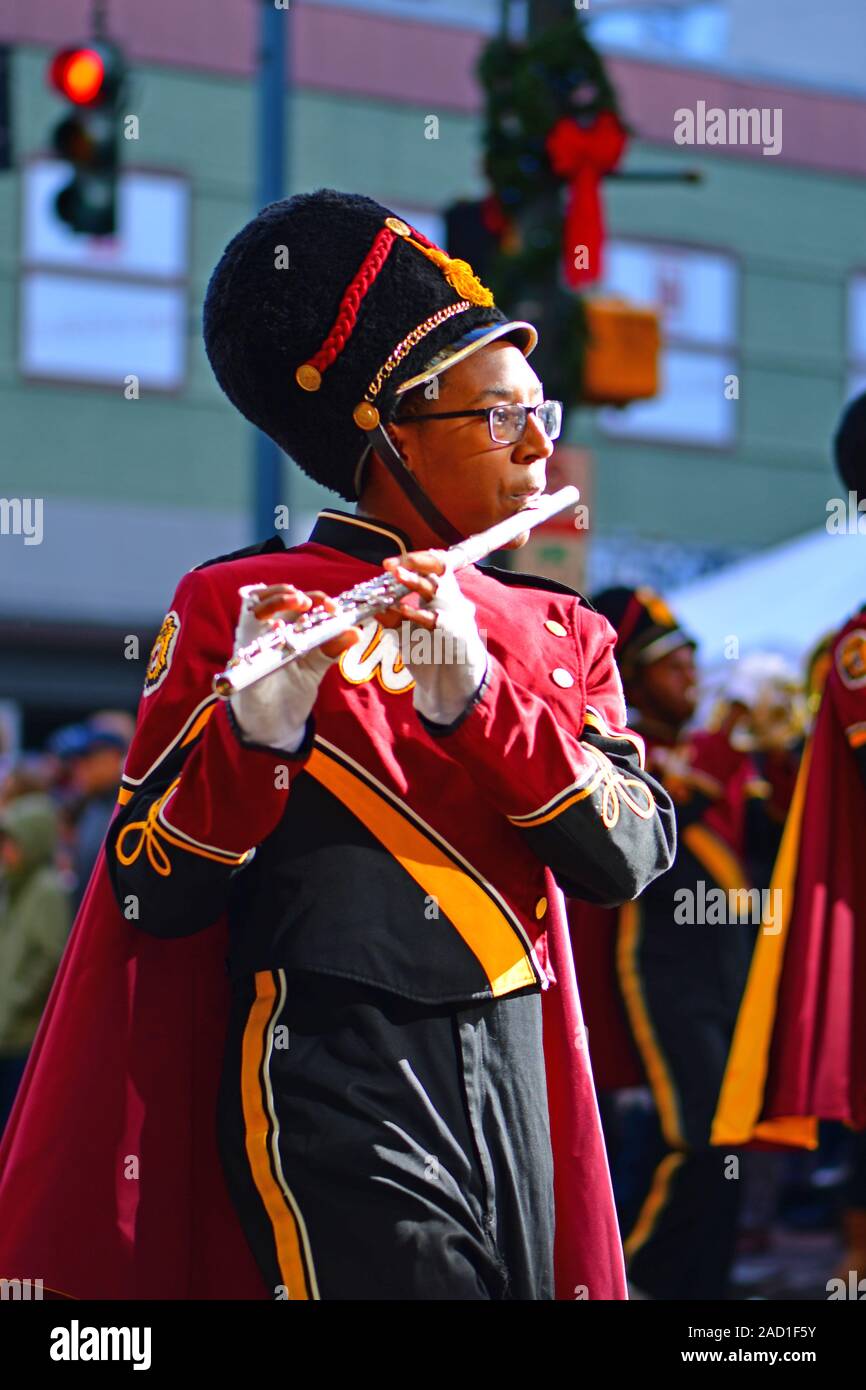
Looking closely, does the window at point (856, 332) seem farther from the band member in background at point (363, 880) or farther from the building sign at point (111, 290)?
Answer: the band member in background at point (363, 880)

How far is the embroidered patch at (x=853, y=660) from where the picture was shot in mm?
5086

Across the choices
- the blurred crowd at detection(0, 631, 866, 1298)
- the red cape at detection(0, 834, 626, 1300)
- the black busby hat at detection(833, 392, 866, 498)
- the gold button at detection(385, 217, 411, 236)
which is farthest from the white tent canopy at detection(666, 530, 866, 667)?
the red cape at detection(0, 834, 626, 1300)

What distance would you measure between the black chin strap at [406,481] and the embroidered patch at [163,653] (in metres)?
Result: 0.32

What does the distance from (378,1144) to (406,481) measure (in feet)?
2.68

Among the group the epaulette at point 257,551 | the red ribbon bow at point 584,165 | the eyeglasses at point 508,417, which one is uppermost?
the red ribbon bow at point 584,165

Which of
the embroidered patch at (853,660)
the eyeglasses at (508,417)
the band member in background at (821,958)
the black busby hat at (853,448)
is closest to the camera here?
the eyeglasses at (508,417)

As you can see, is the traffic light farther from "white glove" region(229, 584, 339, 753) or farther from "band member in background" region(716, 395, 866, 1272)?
"white glove" region(229, 584, 339, 753)

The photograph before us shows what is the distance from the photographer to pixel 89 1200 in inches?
114

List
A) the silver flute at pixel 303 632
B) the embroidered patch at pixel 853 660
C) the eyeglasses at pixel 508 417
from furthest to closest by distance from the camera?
the embroidered patch at pixel 853 660 < the eyeglasses at pixel 508 417 < the silver flute at pixel 303 632

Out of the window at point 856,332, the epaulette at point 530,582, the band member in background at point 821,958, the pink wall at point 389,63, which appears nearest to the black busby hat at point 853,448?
the band member in background at point 821,958

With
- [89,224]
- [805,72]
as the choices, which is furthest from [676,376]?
[89,224]

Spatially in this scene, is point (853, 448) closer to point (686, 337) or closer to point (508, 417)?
point (508, 417)

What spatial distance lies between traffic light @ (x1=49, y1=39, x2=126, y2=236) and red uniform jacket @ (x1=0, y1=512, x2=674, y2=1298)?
304 inches

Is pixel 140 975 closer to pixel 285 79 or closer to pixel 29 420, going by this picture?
pixel 285 79
